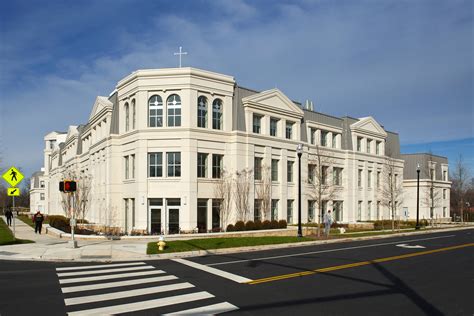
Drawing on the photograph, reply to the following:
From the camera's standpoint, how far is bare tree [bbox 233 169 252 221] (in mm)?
35875

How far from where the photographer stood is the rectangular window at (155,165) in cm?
3434

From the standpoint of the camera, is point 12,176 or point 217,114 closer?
point 12,176

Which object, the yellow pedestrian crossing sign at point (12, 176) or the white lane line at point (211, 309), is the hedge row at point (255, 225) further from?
the white lane line at point (211, 309)

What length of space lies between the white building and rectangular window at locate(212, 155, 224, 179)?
0.27 feet

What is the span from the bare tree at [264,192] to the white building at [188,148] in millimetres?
202

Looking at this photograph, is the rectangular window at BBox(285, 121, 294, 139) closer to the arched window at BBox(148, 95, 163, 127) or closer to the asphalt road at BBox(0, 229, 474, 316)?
the arched window at BBox(148, 95, 163, 127)

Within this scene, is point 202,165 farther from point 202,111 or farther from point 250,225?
point 250,225

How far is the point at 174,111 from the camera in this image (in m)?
34.5

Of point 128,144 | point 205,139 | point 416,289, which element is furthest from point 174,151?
point 416,289

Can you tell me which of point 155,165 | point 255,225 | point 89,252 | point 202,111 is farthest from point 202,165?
point 89,252

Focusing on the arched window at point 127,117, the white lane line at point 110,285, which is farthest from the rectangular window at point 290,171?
the white lane line at point 110,285

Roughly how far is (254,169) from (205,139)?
5.77m

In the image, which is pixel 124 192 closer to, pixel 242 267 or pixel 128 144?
pixel 128 144

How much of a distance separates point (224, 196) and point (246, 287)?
24236 mm
